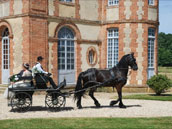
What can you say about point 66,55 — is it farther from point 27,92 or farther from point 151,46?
point 27,92

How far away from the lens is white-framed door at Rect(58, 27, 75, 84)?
18688 millimetres

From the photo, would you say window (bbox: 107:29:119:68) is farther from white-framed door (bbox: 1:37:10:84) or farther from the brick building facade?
white-framed door (bbox: 1:37:10:84)

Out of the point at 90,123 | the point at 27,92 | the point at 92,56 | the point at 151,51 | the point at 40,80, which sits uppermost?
the point at 151,51

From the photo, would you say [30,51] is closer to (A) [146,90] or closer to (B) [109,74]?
(B) [109,74]

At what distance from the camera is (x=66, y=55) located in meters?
19.0

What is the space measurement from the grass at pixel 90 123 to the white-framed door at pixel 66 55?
9.37m

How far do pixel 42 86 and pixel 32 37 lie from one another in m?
6.22

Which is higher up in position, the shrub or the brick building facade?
the brick building facade

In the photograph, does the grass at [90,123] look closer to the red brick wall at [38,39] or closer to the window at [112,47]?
the red brick wall at [38,39]

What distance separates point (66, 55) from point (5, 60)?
356 centimetres

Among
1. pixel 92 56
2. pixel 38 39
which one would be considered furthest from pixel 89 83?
pixel 92 56

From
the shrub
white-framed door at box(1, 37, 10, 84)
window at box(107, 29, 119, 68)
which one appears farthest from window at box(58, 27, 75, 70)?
the shrub

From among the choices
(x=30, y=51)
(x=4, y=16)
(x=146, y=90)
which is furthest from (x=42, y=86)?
(x=146, y=90)

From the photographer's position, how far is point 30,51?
16750mm
